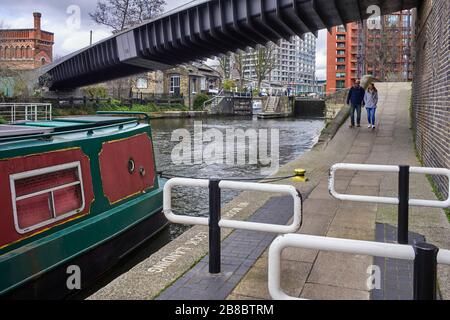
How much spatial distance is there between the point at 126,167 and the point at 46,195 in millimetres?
1936

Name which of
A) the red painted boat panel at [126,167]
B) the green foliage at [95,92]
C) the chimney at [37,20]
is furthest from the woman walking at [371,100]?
the chimney at [37,20]

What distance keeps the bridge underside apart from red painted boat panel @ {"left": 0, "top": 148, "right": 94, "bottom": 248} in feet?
33.5

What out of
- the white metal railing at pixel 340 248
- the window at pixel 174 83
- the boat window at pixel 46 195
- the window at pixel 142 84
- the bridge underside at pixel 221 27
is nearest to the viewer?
the white metal railing at pixel 340 248

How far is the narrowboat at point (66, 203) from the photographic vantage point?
4.86 m

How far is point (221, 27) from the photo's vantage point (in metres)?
16.6

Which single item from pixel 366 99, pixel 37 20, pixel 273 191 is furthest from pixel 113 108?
pixel 273 191

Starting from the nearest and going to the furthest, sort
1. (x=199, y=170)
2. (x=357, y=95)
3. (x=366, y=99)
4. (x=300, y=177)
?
(x=300, y=177)
(x=199, y=170)
(x=366, y=99)
(x=357, y=95)

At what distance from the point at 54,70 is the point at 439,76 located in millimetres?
32369

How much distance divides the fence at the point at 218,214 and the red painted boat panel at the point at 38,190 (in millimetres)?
1607

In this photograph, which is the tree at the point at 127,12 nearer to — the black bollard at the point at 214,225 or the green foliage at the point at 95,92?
the green foliage at the point at 95,92

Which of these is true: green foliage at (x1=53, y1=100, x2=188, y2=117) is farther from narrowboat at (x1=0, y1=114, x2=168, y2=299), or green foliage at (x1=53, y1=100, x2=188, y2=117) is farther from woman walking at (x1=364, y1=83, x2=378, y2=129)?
narrowboat at (x1=0, y1=114, x2=168, y2=299)

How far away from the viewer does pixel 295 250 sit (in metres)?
4.93

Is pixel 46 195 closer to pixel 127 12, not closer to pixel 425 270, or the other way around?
pixel 425 270

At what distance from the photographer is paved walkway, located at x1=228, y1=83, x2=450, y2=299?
13.1 ft
